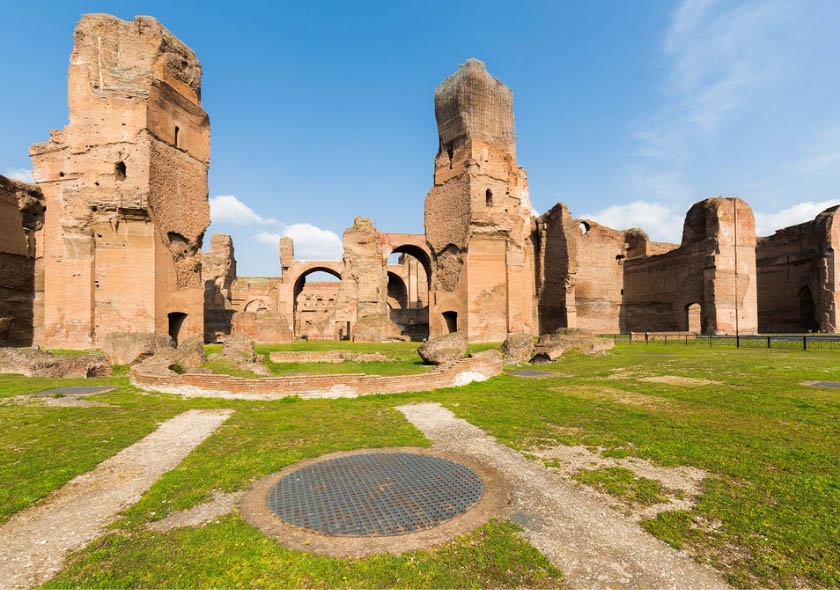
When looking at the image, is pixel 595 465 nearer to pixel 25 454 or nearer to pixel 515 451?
pixel 515 451

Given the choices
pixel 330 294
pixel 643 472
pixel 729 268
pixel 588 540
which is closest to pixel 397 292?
pixel 330 294

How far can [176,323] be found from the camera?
815 inches

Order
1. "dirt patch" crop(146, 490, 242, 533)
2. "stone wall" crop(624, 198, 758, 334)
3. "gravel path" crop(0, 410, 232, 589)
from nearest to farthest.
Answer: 1. "gravel path" crop(0, 410, 232, 589)
2. "dirt patch" crop(146, 490, 242, 533)
3. "stone wall" crop(624, 198, 758, 334)

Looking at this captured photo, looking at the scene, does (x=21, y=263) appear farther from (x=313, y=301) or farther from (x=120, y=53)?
(x=313, y=301)

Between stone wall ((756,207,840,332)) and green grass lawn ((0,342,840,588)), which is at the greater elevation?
stone wall ((756,207,840,332))

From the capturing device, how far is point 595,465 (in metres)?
4.35

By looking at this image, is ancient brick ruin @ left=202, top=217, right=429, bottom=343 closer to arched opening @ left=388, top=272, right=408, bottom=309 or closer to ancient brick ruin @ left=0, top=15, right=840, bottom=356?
arched opening @ left=388, top=272, right=408, bottom=309

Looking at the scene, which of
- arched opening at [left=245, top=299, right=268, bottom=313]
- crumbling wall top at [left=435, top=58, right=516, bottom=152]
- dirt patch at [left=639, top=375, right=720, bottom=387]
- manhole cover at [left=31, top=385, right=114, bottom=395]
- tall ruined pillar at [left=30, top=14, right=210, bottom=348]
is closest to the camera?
manhole cover at [left=31, top=385, right=114, bottom=395]

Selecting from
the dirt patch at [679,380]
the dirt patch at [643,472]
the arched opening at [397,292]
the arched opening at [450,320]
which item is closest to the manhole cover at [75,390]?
the dirt patch at [643,472]

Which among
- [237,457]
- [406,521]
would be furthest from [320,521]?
[237,457]

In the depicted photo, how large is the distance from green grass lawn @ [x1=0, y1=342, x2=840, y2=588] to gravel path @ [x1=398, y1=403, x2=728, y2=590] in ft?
0.49

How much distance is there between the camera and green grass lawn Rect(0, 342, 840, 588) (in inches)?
99.3

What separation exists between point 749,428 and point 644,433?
1388 mm

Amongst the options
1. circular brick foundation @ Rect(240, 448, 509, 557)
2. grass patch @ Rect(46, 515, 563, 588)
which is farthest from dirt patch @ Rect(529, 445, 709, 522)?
grass patch @ Rect(46, 515, 563, 588)
